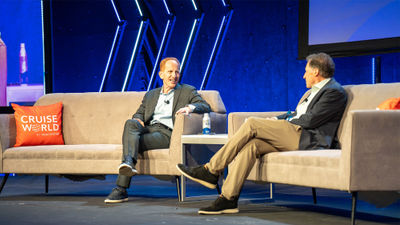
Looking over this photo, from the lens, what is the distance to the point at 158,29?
6629mm

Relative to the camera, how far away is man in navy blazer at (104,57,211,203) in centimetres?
398

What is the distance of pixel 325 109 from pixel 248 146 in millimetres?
522

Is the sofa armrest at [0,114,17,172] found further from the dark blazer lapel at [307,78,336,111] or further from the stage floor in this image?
the dark blazer lapel at [307,78,336,111]

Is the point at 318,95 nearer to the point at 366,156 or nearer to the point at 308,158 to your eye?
the point at 308,158

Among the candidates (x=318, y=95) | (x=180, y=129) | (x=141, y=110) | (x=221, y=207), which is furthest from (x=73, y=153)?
(x=318, y=95)

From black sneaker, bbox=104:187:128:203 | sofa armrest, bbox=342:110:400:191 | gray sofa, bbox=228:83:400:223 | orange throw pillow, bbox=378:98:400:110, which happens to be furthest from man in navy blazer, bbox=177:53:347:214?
black sneaker, bbox=104:187:128:203

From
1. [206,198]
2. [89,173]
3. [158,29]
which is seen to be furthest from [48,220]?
[158,29]

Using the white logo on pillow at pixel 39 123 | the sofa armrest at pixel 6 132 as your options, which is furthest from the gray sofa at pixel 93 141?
the white logo on pillow at pixel 39 123

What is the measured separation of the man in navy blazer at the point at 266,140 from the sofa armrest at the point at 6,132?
1.71 m

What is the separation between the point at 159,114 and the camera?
4410 mm

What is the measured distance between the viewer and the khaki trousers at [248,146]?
10.8 feet

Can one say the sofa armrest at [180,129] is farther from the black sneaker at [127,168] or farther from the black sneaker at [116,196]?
the black sneaker at [116,196]

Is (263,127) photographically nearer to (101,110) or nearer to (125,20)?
(101,110)

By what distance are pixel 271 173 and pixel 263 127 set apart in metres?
0.29
